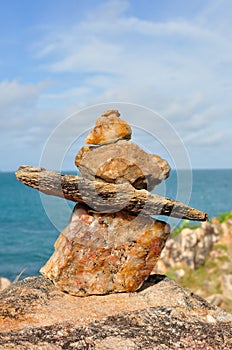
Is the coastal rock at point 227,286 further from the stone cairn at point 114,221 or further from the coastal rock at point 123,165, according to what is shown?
the coastal rock at point 123,165

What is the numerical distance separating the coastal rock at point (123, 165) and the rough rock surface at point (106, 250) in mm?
557

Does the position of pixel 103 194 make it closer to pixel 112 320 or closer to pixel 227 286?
pixel 112 320

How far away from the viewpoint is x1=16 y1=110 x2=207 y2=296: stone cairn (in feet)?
20.7

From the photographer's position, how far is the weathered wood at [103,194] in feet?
19.4

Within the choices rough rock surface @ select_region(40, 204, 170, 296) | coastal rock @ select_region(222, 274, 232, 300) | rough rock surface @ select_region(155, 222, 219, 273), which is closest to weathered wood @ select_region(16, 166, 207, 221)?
rough rock surface @ select_region(40, 204, 170, 296)

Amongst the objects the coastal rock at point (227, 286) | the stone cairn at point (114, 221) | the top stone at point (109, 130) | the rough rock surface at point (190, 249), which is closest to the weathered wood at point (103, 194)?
the stone cairn at point (114, 221)

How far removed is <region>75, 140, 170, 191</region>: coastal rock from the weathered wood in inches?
10.1

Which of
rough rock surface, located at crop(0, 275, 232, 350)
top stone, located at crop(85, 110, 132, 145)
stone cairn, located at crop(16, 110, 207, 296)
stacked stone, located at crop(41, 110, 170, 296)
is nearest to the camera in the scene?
rough rock surface, located at crop(0, 275, 232, 350)

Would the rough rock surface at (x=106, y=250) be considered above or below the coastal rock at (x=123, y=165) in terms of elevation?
below

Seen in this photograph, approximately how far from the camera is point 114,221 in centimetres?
644

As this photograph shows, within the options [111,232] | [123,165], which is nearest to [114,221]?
[111,232]

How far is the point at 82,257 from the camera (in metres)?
6.45

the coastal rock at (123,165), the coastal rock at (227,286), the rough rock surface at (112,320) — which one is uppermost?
the coastal rock at (123,165)

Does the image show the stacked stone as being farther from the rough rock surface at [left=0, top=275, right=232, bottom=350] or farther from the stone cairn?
the rough rock surface at [left=0, top=275, right=232, bottom=350]
